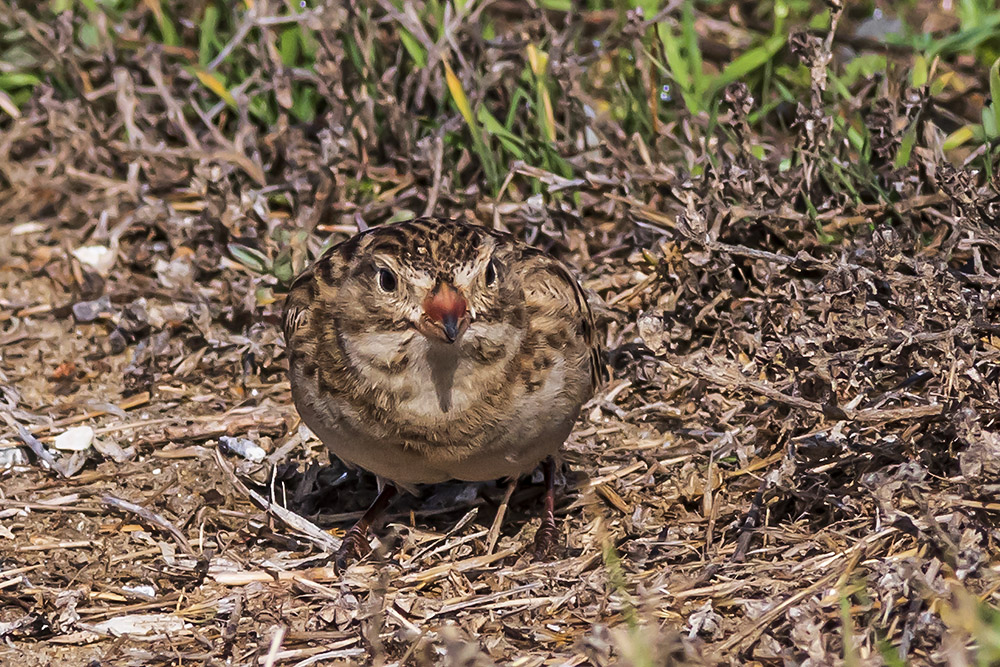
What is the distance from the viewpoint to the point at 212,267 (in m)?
6.75

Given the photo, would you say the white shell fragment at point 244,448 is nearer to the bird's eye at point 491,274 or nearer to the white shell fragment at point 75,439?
the white shell fragment at point 75,439

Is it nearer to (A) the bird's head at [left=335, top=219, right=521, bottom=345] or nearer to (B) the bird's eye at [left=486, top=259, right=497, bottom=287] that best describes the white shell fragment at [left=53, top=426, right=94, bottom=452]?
(A) the bird's head at [left=335, top=219, right=521, bottom=345]

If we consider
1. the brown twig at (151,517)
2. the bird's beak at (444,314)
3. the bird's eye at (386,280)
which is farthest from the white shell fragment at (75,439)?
the bird's beak at (444,314)

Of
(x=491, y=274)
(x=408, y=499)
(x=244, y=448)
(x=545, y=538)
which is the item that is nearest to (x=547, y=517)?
(x=545, y=538)

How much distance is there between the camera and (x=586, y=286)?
6.37 metres

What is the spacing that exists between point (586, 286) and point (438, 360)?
1.76 meters

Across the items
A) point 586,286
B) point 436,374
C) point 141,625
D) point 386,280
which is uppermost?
point 386,280

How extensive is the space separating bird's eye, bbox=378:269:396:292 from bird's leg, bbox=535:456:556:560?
1.21 m

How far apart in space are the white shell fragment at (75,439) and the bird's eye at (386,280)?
1.90 meters

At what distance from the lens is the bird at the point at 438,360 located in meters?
4.66

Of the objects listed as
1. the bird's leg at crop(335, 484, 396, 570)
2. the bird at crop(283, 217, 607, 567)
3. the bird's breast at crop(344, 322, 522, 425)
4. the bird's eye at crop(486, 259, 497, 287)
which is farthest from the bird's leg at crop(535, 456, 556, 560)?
the bird's eye at crop(486, 259, 497, 287)

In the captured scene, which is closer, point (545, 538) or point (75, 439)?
point (545, 538)

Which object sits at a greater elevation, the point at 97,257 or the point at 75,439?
the point at 97,257

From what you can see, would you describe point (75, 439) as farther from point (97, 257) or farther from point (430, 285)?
point (430, 285)
